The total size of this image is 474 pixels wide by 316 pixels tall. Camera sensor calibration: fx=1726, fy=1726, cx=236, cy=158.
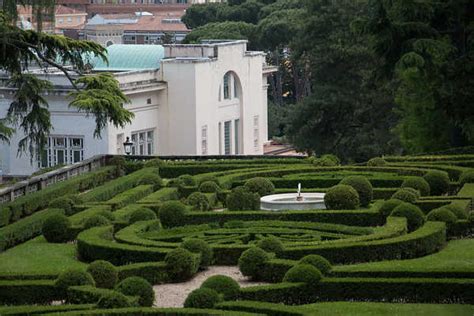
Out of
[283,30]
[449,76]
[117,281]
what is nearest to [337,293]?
[117,281]

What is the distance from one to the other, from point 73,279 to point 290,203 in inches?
400

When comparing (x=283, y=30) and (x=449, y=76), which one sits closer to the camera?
(x=449, y=76)

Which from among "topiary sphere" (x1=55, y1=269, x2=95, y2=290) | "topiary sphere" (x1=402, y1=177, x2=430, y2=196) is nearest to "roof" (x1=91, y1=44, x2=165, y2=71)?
"topiary sphere" (x1=402, y1=177, x2=430, y2=196)

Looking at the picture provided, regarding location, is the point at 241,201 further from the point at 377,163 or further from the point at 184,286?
the point at 377,163

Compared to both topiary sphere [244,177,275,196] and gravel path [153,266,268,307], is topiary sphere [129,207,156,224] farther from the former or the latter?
gravel path [153,266,268,307]

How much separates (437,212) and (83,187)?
1294 cm

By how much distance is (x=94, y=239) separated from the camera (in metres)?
33.1

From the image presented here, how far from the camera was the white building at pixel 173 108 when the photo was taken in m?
64.2

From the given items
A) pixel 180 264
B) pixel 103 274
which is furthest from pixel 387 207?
pixel 103 274

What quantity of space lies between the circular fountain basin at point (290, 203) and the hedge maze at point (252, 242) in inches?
18.7

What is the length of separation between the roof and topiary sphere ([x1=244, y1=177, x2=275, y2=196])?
108 ft

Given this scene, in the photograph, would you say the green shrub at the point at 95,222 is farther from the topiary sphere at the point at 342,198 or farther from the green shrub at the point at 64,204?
the topiary sphere at the point at 342,198

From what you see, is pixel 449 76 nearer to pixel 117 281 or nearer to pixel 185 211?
pixel 185 211

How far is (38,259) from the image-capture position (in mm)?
32375
